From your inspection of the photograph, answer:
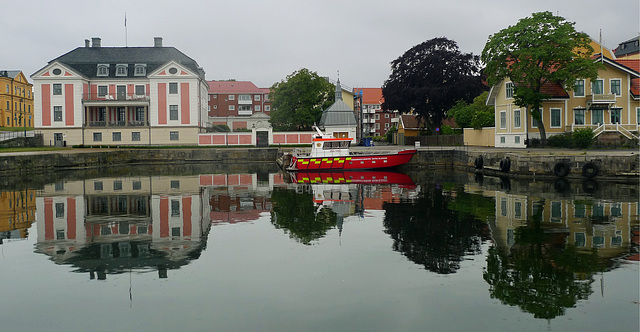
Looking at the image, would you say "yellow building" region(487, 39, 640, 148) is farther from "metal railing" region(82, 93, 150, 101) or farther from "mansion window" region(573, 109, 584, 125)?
"metal railing" region(82, 93, 150, 101)

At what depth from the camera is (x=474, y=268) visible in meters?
10.8

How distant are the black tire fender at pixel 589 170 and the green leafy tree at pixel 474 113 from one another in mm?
18019

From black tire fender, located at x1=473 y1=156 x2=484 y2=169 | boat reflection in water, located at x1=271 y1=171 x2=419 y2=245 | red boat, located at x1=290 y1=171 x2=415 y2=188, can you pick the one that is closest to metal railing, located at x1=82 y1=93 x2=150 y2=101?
red boat, located at x1=290 y1=171 x2=415 y2=188

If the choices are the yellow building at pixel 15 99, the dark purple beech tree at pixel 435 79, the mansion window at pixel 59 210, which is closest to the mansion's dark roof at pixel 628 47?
the dark purple beech tree at pixel 435 79

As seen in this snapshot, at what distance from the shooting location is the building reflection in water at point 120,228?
11.8 m

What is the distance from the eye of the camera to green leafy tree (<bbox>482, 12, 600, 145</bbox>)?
33312 mm

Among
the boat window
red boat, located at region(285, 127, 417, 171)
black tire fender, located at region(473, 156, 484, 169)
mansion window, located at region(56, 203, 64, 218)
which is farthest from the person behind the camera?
the boat window

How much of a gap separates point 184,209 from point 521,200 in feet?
43.2

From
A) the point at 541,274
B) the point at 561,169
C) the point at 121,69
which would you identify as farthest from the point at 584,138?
the point at 121,69

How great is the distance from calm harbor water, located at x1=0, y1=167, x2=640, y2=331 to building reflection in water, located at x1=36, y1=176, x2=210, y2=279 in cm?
8

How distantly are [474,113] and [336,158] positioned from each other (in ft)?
57.2

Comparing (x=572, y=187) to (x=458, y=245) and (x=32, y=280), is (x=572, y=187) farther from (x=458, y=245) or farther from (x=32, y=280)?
(x=32, y=280)

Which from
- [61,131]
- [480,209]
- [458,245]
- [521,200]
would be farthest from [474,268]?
[61,131]

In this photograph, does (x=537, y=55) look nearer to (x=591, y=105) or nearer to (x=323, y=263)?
(x=591, y=105)
